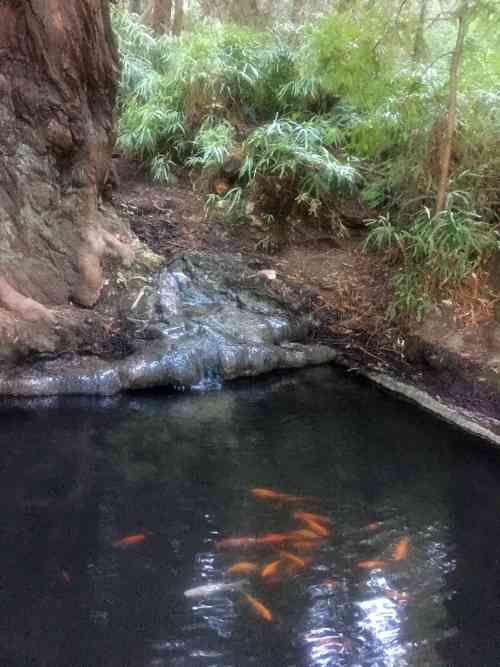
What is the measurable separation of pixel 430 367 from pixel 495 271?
135cm

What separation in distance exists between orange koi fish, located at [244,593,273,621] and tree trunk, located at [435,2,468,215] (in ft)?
15.5

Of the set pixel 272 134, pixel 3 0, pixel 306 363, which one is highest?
pixel 3 0

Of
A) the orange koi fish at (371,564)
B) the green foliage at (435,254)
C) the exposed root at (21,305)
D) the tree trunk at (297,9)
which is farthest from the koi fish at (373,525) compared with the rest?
the tree trunk at (297,9)

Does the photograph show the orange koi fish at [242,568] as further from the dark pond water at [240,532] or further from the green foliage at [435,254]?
the green foliage at [435,254]

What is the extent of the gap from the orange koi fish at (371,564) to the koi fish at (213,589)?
759 millimetres

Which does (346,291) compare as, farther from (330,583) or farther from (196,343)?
(330,583)

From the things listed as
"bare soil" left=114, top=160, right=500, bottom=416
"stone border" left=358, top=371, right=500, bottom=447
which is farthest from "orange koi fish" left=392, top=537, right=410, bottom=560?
"bare soil" left=114, top=160, right=500, bottom=416

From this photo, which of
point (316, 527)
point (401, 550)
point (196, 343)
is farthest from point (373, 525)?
point (196, 343)

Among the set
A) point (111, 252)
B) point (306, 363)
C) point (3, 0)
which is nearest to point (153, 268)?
point (111, 252)

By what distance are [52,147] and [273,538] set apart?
4375 millimetres

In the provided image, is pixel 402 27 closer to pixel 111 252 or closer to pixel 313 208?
pixel 313 208

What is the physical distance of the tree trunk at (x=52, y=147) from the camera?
612cm

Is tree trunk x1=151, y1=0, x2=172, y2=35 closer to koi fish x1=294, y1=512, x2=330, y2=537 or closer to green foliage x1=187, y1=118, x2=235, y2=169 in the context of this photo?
green foliage x1=187, y1=118, x2=235, y2=169

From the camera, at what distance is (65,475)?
4934mm
